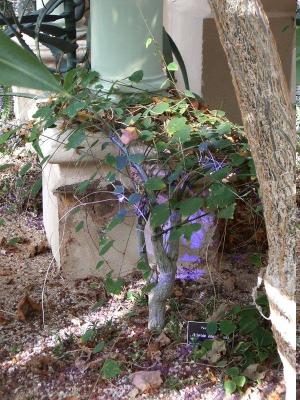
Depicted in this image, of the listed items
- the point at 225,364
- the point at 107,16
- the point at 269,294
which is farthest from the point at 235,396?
the point at 107,16

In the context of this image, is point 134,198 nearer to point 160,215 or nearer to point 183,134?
point 160,215

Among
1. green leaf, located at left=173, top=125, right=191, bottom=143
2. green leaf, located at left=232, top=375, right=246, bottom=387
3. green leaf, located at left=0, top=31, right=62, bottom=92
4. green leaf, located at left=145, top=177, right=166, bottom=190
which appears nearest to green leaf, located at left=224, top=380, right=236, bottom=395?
green leaf, located at left=232, top=375, right=246, bottom=387

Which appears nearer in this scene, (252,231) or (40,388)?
(40,388)

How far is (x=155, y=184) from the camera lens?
1.76 meters

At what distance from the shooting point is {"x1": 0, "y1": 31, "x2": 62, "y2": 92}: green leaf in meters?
1.12

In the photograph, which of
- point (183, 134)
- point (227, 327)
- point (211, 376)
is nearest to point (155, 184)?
point (183, 134)

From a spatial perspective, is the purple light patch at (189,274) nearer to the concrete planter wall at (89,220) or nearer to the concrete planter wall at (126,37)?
the concrete planter wall at (89,220)

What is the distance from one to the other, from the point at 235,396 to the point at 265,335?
0.20 meters

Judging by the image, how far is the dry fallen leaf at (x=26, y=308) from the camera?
2.25m

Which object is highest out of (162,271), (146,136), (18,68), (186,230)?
(18,68)

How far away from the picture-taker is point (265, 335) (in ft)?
6.23

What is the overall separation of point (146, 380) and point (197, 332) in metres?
0.22

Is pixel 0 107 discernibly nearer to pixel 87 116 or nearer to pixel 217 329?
pixel 87 116

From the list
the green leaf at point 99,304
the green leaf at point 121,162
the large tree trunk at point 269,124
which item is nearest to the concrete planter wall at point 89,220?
the green leaf at point 99,304
